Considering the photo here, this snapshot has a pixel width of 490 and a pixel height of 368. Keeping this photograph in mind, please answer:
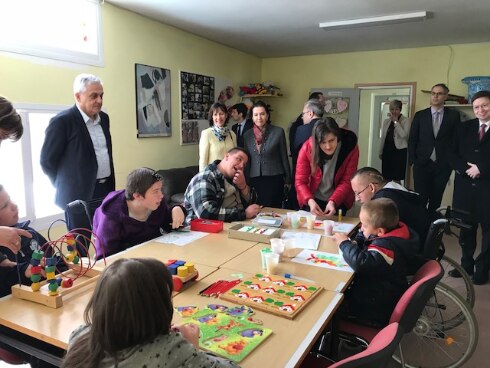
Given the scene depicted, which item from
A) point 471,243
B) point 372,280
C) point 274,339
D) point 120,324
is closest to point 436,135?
point 471,243

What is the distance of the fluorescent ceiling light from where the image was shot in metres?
3.87

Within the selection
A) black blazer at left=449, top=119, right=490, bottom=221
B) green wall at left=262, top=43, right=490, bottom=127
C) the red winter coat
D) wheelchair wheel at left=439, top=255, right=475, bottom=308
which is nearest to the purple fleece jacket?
the red winter coat

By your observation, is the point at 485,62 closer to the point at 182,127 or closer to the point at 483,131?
the point at 483,131

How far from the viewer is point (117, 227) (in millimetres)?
2002

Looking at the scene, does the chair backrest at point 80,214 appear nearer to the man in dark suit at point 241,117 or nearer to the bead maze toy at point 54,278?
the bead maze toy at point 54,278

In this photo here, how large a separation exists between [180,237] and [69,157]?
3.05 ft

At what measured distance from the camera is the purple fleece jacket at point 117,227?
1.97m

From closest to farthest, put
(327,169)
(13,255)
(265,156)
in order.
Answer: (13,255) < (327,169) < (265,156)

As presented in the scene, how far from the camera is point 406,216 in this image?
6.75 ft

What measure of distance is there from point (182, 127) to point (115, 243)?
9.82 feet

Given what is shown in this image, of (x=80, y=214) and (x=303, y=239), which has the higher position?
(x=80, y=214)

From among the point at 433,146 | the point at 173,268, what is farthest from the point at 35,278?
the point at 433,146

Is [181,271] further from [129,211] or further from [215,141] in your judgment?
[215,141]

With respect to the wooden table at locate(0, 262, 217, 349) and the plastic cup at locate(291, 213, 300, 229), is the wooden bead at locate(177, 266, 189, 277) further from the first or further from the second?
the plastic cup at locate(291, 213, 300, 229)
